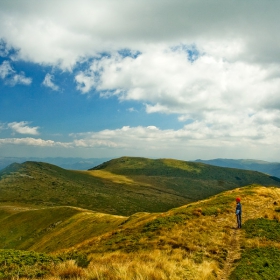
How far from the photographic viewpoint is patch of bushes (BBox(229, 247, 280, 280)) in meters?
14.0

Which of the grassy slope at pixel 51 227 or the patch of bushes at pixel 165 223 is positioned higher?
the patch of bushes at pixel 165 223

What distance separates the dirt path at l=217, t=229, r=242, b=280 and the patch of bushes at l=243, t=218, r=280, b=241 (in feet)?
3.50

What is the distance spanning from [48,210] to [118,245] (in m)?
72.3

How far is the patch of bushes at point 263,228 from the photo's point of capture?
22.5 metres

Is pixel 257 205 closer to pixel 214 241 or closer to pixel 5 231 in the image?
pixel 214 241

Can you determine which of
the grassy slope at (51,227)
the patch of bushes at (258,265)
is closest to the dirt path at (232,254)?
the patch of bushes at (258,265)

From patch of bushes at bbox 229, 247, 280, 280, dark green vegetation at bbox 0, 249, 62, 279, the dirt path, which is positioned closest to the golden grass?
the dirt path

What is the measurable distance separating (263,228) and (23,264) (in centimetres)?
2163

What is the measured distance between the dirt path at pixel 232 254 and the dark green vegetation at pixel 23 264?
947cm

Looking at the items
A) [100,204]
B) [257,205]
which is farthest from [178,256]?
[100,204]

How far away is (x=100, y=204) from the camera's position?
18562 centimetres

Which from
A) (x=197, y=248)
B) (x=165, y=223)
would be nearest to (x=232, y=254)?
(x=197, y=248)

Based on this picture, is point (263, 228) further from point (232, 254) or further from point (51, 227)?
point (51, 227)

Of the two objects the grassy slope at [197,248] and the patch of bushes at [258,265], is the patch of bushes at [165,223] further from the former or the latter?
the patch of bushes at [258,265]
